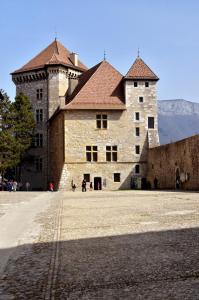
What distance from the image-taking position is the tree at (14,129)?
49.1 m

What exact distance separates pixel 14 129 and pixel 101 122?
36.8ft

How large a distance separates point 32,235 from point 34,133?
4604 cm

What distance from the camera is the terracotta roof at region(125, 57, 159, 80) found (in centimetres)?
4797

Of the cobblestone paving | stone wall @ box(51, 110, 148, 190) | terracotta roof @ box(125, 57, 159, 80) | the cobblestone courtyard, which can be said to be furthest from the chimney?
the cobblestone paving

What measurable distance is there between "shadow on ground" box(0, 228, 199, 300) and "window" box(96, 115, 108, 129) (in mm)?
37916

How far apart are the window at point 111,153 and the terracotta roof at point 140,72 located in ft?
26.8

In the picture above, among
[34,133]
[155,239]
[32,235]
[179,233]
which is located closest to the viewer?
[155,239]

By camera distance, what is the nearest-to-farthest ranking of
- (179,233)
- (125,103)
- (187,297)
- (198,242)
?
1. (187,297)
2. (198,242)
3. (179,233)
4. (125,103)

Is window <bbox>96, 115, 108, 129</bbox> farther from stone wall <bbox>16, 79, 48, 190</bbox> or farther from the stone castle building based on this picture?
stone wall <bbox>16, 79, 48, 190</bbox>

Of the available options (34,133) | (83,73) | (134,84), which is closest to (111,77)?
(134,84)

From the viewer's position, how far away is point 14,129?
51156 millimetres

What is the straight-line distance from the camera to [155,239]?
350 inches

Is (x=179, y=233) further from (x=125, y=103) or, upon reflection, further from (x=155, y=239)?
(x=125, y=103)

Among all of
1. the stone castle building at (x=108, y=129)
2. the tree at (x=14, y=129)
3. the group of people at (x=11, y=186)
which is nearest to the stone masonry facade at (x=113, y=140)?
the stone castle building at (x=108, y=129)
